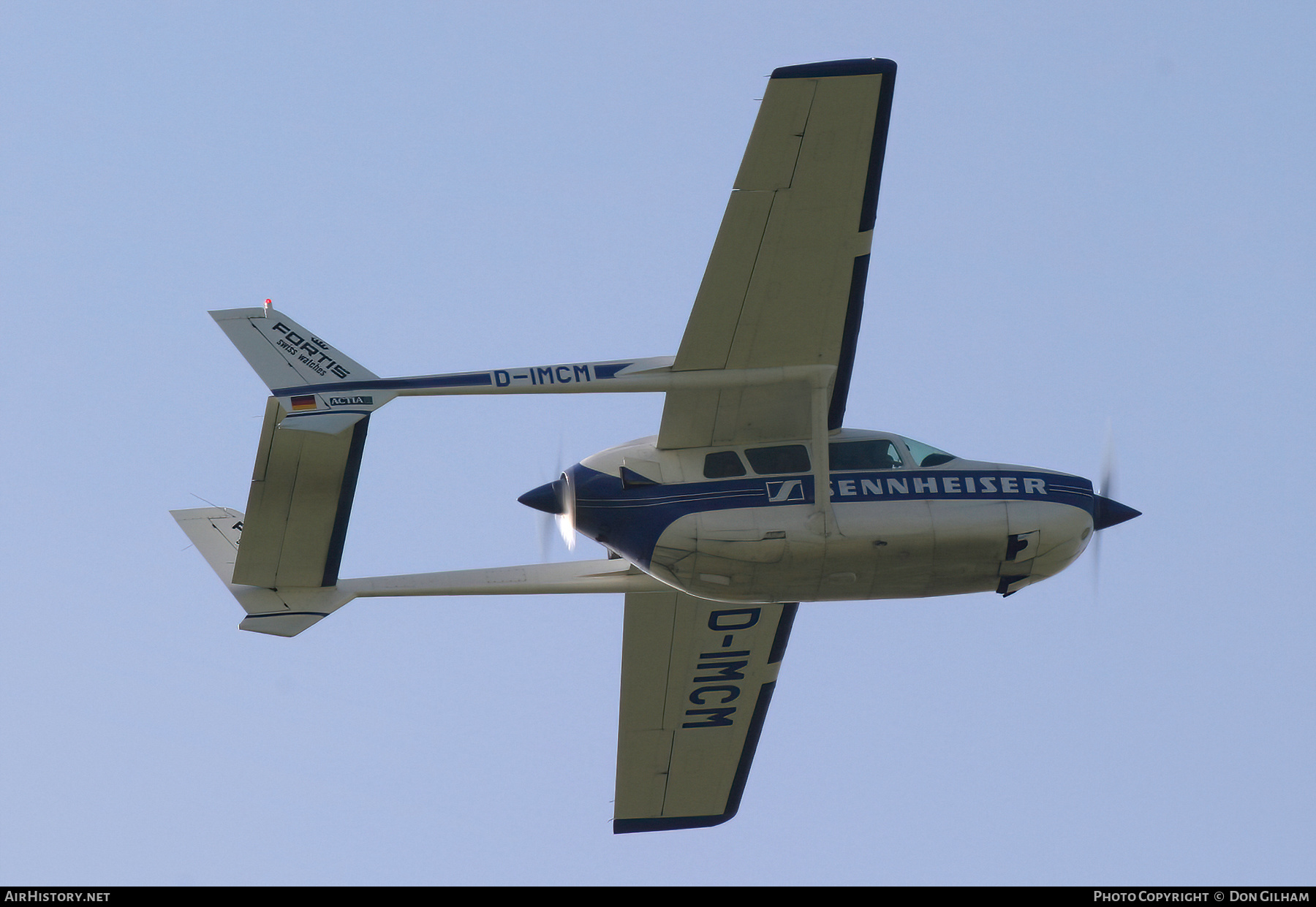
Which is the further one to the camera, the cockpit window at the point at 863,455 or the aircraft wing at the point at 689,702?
the aircraft wing at the point at 689,702

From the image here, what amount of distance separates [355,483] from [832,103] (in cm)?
746

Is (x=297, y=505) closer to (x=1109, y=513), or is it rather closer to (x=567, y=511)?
(x=567, y=511)

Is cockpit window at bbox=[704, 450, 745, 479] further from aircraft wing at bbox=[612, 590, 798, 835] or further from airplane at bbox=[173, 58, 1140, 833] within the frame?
aircraft wing at bbox=[612, 590, 798, 835]

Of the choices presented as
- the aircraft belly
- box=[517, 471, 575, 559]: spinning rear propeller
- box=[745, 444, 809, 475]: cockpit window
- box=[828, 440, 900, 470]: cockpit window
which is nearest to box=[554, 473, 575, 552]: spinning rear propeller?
box=[517, 471, 575, 559]: spinning rear propeller

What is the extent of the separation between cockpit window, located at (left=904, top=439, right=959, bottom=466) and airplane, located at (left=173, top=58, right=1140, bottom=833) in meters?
0.03

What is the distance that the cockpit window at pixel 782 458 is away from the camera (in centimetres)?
2080

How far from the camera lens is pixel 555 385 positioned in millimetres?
19469

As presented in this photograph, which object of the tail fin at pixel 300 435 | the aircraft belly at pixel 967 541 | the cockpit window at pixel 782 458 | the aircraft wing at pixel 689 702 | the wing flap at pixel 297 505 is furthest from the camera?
the aircraft wing at pixel 689 702

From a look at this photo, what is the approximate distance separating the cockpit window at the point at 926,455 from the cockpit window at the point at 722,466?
2.43 m

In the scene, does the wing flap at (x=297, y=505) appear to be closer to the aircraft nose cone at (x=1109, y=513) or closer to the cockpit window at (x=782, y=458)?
the cockpit window at (x=782, y=458)

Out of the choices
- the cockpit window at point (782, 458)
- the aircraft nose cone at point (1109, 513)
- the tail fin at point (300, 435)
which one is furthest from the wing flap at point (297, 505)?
the aircraft nose cone at point (1109, 513)

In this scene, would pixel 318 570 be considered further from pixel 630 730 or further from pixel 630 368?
pixel 630 730

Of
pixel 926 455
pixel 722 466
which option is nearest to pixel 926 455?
pixel 926 455

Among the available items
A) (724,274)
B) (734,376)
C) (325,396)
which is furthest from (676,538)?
(325,396)
